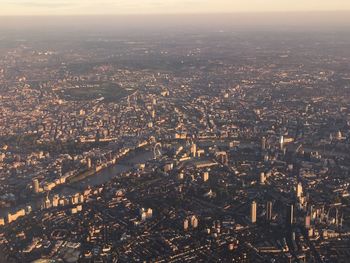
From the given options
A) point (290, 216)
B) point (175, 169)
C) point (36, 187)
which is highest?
point (36, 187)

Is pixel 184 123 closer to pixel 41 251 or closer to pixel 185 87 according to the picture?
pixel 185 87

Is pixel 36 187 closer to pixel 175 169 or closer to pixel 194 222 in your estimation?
pixel 175 169

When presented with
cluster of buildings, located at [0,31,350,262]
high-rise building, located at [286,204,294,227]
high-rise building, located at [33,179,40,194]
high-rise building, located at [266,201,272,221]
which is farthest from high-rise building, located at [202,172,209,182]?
high-rise building, located at [33,179,40,194]

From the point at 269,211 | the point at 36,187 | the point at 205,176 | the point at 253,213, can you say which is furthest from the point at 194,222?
the point at 36,187

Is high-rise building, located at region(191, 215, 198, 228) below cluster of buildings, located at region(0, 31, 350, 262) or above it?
above

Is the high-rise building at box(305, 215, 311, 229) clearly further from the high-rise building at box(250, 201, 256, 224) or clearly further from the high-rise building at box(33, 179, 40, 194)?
the high-rise building at box(33, 179, 40, 194)

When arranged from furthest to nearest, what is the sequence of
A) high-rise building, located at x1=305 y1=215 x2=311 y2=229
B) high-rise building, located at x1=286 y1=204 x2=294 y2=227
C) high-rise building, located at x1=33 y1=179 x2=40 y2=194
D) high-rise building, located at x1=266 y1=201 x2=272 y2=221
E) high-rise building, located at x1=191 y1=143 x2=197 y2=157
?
high-rise building, located at x1=191 y1=143 x2=197 y2=157
high-rise building, located at x1=33 y1=179 x2=40 y2=194
high-rise building, located at x1=266 y1=201 x2=272 y2=221
high-rise building, located at x1=286 y1=204 x2=294 y2=227
high-rise building, located at x1=305 y1=215 x2=311 y2=229

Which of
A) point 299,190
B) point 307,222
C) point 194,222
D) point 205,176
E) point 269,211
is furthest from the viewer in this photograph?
point 205,176

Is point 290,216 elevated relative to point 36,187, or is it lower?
lower

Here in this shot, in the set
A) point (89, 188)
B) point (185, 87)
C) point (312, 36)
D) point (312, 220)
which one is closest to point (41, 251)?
point (89, 188)

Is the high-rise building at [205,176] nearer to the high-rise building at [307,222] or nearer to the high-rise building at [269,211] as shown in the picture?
the high-rise building at [269,211]

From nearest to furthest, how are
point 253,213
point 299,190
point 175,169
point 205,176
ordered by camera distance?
point 253,213 < point 299,190 < point 205,176 < point 175,169
